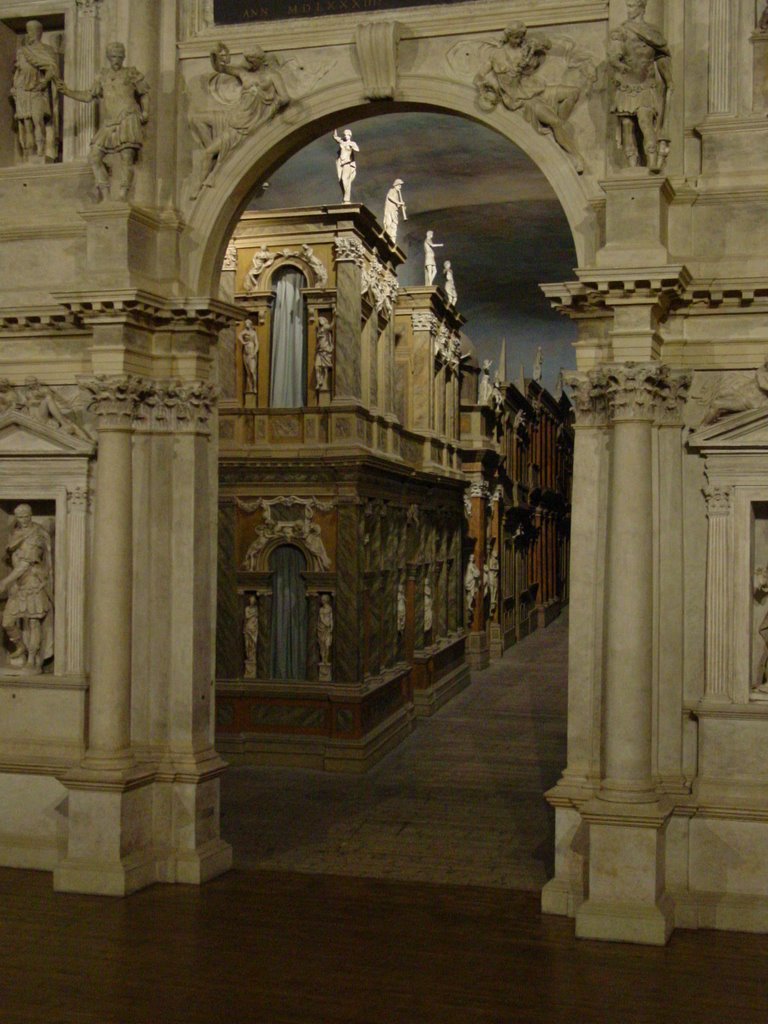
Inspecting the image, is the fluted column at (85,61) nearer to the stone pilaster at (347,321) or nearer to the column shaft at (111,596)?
the column shaft at (111,596)

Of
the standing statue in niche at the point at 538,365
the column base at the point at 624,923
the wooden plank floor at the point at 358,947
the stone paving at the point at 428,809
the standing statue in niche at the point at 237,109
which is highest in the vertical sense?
the standing statue in niche at the point at 538,365

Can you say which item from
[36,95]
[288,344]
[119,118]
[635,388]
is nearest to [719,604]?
[635,388]

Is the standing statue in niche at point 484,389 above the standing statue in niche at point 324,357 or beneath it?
above

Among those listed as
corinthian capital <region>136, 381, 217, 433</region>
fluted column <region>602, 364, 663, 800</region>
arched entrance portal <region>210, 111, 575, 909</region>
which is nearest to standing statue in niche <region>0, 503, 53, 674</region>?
corinthian capital <region>136, 381, 217, 433</region>

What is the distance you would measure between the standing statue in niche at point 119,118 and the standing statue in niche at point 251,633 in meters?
6.97

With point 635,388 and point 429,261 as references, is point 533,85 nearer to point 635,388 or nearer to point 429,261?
point 635,388

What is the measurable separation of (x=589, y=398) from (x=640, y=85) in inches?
88.6

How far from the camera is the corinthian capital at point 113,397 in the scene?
1030 centimetres

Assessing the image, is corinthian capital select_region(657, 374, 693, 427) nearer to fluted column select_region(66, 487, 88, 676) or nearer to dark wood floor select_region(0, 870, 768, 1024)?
dark wood floor select_region(0, 870, 768, 1024)

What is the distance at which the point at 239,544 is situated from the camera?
16.5 meters

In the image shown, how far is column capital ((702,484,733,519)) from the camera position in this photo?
962 centimetres

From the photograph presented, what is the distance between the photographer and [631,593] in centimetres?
939

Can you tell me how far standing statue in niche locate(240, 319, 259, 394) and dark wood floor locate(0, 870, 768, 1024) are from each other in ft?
25.7

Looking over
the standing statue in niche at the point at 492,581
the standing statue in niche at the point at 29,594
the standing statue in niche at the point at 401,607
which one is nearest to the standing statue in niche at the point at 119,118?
the standing statue in niche at the point at 29,594
